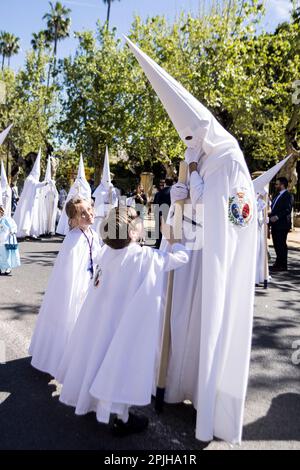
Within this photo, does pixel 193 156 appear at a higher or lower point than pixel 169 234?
higher

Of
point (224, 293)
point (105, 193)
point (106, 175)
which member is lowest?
point (224, 293)

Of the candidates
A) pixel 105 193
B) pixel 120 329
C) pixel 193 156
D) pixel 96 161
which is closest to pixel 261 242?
pixel 193 156

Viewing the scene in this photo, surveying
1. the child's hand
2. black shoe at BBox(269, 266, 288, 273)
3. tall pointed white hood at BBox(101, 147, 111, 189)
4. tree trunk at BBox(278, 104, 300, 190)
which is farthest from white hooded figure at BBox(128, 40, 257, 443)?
tree trunk at BBox(278, 104, 300, 190)

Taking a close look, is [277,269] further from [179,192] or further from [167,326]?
[179,192]

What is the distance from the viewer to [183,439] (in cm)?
310

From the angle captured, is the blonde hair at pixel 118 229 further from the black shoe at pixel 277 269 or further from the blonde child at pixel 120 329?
the black shoe at pixel 277 269

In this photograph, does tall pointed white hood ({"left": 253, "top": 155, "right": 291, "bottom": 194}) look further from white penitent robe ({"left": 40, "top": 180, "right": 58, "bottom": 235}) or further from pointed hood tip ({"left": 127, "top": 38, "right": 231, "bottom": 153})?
white penitent robe ({"left": 40, "top": 180, "right": 58, "bottom": 235})

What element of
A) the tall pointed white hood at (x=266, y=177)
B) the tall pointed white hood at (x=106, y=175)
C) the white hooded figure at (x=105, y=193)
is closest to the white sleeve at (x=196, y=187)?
the tall pointed white hood at (x=266, y=177)

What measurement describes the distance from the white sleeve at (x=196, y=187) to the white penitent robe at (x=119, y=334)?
1.18 feet

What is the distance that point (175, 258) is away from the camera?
9.84ft

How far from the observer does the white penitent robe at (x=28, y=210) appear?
14.0 m

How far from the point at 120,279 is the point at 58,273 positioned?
112 cm

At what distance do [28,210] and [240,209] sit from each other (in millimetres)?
11938
